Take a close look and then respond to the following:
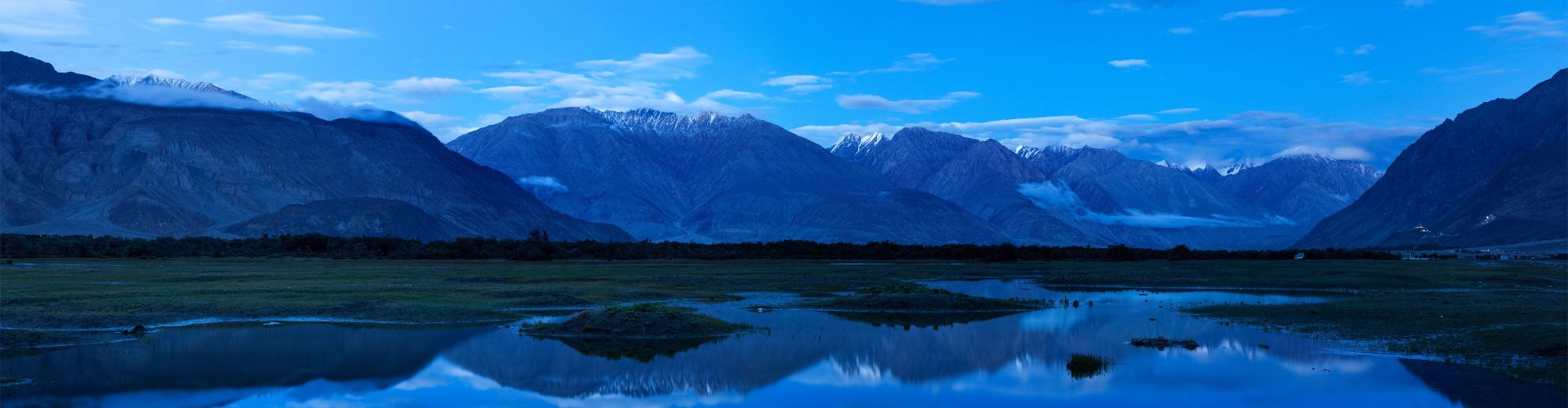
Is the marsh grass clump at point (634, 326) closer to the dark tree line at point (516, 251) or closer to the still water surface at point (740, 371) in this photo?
the still water surface at point (740, 371)

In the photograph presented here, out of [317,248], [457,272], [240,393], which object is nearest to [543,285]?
[457,272]

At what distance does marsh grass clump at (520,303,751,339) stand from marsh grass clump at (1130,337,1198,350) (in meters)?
12.9

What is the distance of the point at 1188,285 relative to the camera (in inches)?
3024

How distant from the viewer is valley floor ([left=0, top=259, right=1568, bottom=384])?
121ft

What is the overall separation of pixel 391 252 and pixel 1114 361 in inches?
3918

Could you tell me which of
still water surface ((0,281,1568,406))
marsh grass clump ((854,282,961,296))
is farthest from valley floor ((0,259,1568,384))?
marsh grass clump ((854,282,961,296))

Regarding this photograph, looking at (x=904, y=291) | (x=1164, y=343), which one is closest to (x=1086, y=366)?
(x=1164, y=343)

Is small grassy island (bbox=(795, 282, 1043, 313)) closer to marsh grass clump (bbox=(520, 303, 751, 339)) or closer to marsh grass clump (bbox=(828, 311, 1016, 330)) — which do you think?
marsh grass clump (bbox=(828, 311, 1016, 330))

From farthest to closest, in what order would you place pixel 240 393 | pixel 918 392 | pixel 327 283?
pixel 327 283 → pixel 918 392 → pixel 240 393

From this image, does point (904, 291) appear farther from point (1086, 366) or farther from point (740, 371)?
point (740, 371)

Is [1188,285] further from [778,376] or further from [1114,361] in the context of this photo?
[778,376]

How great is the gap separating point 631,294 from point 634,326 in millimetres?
18278

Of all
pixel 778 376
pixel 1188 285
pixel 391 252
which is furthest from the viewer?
pixel 391 252

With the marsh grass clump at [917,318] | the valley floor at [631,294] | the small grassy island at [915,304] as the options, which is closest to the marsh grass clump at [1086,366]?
the valley floor at [631,294]
